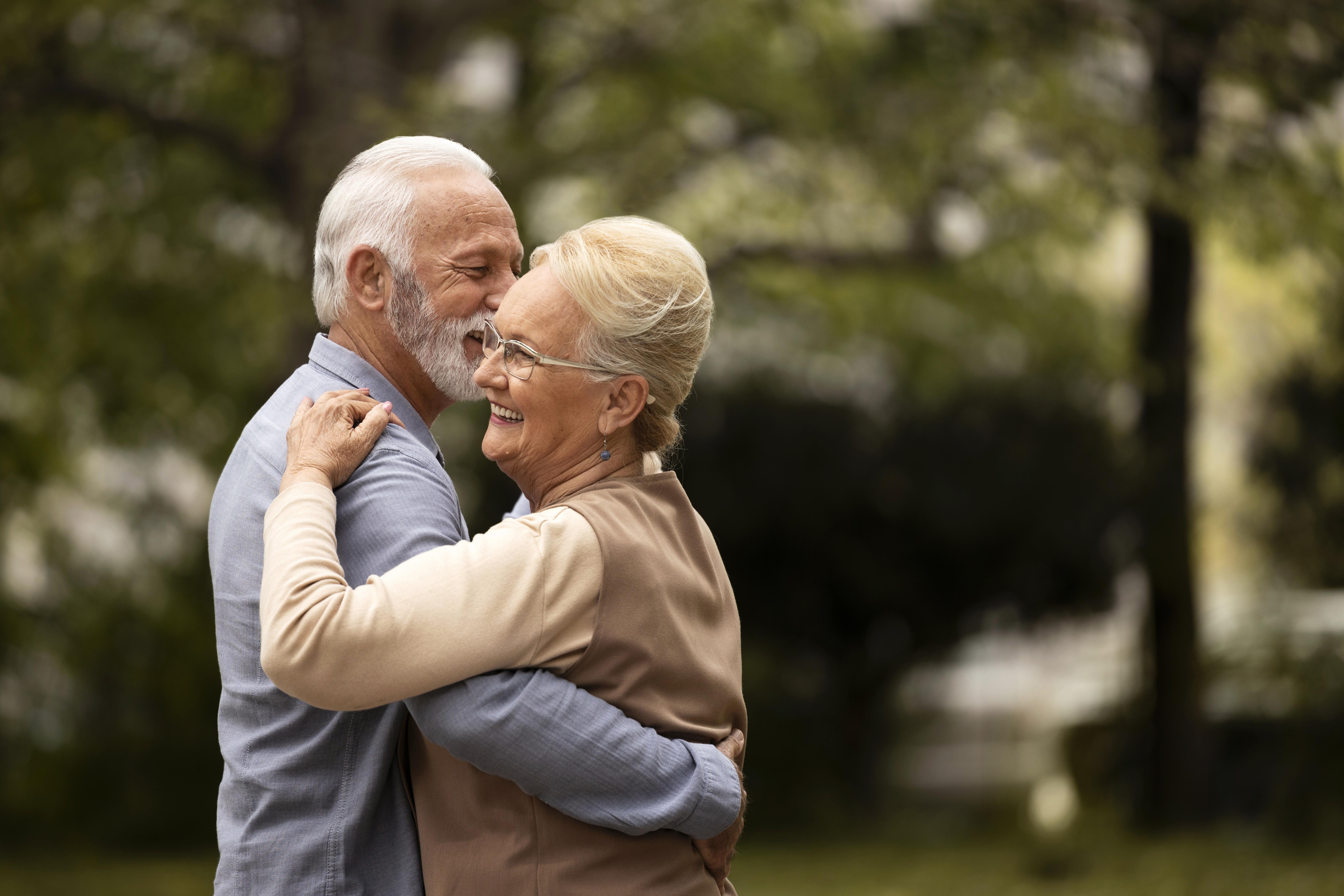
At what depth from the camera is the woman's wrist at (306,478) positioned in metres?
1.90

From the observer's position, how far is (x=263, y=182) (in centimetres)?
778

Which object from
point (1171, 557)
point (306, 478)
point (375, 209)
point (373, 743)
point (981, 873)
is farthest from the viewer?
point (1171, 557)

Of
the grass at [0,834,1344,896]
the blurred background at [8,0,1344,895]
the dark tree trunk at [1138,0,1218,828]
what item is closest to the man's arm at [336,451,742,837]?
the blurred background at [8,0,1344,895]

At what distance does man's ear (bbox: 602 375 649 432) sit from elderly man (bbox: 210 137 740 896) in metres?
0.28

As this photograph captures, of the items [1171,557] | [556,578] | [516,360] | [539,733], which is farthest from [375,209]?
[1171,557]

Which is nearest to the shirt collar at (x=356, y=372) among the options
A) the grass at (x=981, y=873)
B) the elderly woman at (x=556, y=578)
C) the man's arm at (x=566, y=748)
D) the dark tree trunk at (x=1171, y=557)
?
the elderly woman at (x=556, y=578)

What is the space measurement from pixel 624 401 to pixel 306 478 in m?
0.47

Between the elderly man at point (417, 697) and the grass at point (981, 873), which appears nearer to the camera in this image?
the elderly man at point (417, 697)

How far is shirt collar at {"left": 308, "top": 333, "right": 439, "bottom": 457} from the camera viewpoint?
2.25 m

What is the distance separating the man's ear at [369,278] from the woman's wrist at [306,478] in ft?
1.35

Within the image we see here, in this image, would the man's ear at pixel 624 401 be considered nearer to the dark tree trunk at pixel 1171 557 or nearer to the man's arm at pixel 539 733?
the man's arm at pixel 539 733

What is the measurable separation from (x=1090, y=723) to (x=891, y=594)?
1680mm

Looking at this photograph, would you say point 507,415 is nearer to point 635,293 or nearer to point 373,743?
point 635,293

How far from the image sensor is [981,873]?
8.55 metres
